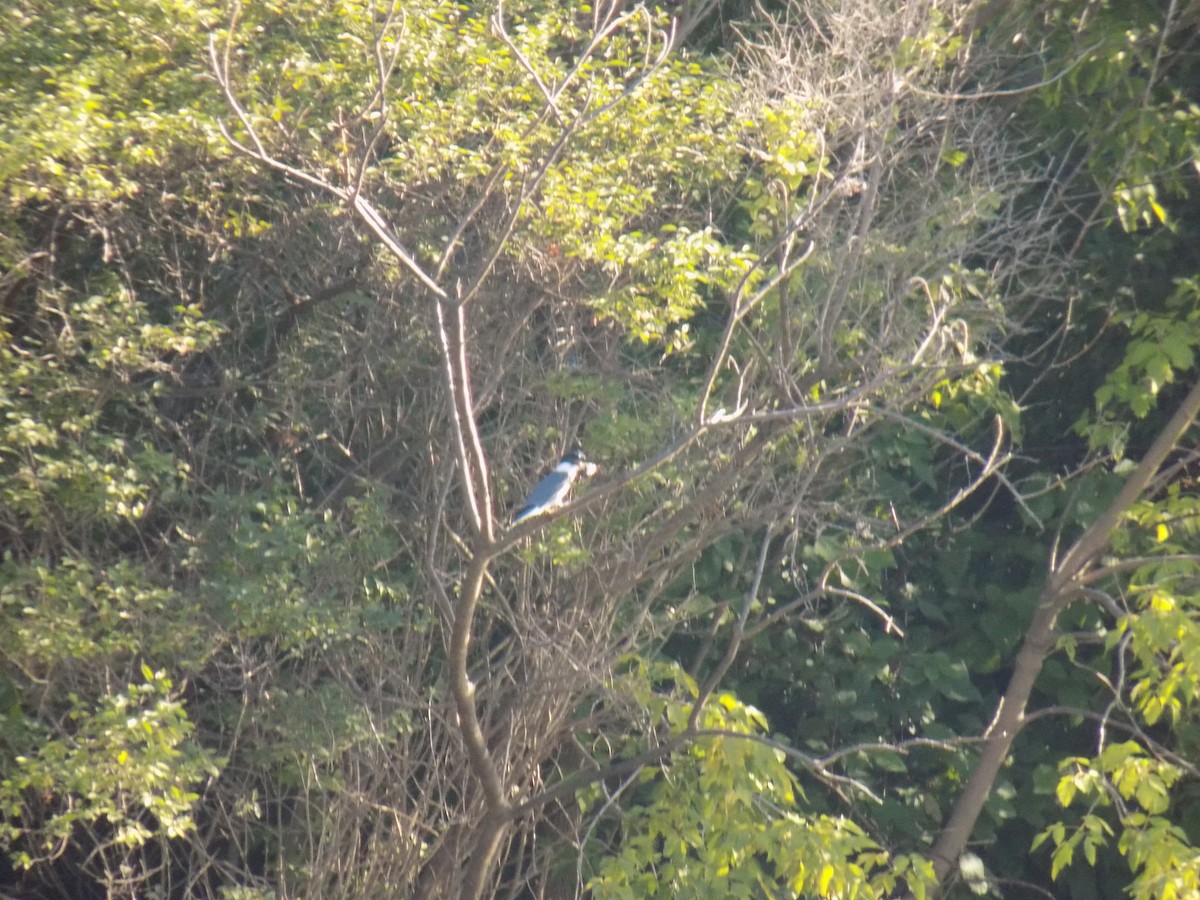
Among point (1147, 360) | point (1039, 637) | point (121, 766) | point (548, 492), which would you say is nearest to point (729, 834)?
point (548, 492)

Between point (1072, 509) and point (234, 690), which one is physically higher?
point (1072, 509)

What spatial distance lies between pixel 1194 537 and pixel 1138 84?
1926 millimetres

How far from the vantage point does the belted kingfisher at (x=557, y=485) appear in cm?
479

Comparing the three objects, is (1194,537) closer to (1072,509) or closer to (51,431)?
(1072,509)

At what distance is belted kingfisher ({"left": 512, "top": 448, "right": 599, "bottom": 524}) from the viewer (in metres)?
4.79

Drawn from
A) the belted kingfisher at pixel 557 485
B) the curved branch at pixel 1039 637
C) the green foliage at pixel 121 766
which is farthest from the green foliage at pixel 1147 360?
the green foliage at pixel 121 766

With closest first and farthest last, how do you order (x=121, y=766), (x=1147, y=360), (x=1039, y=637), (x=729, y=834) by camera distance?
(x=121, y=766)
(x=729, y=834)
(x=1147, y=360)
(x=1039, y=637)

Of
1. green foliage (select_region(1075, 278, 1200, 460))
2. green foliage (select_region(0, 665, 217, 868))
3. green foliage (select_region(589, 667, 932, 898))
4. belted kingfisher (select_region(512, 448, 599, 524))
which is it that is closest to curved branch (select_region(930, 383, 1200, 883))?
green foliage (select_region(1075, 278, 1200, 460))

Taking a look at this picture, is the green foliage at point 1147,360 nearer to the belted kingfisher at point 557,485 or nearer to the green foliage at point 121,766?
the belted kingfisher at point 557,485

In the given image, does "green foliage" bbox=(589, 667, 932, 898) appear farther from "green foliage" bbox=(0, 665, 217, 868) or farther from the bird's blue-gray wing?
"green foliage" bbox=(0, 665, 217, 868)

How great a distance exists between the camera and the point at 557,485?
4.85 meters

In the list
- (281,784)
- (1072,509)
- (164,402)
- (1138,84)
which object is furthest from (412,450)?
(1138,84)

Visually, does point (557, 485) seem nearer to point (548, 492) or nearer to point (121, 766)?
point (548, 492)

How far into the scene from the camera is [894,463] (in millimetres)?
6219
